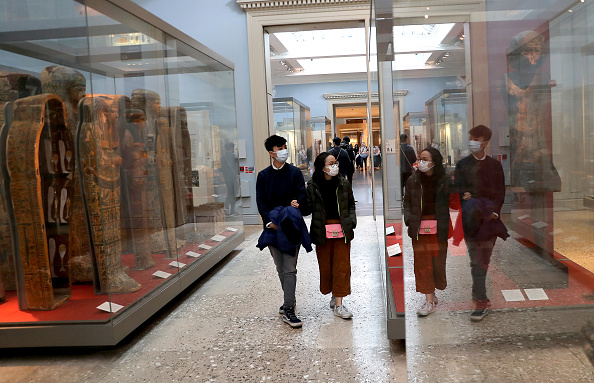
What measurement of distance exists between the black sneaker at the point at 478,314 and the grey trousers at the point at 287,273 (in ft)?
12.7

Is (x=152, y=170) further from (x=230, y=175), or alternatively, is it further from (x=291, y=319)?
(x=230, y=175)

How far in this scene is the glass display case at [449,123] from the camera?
90 centimetres

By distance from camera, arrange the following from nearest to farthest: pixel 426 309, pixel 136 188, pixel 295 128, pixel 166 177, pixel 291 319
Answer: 1. pixel 426 309
2. pixel 291 319
3. pixel 136 188
4. pixel 166 177
5. pixel 295 128

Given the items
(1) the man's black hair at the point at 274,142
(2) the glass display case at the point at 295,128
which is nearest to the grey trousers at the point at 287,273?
(1) the man's black hair at the point at 274,142

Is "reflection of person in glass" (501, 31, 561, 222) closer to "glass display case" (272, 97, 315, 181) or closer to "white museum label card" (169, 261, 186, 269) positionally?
"white museum label card" (169, 261, 186, 269)

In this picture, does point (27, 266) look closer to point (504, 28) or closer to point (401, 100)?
point (401, 100)

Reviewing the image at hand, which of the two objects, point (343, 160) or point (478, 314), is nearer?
point (478, 314)

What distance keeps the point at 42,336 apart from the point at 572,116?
14.1ft

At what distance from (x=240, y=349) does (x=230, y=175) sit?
15.1 ft

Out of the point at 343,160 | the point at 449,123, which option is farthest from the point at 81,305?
the point at 343,160

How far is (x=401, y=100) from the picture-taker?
3.97ft

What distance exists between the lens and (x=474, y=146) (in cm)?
87

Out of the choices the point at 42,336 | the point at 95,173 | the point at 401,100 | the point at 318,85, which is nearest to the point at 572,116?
the point at 401,100

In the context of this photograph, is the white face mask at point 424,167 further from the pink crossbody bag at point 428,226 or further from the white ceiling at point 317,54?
the white ceiling at point 317,54
